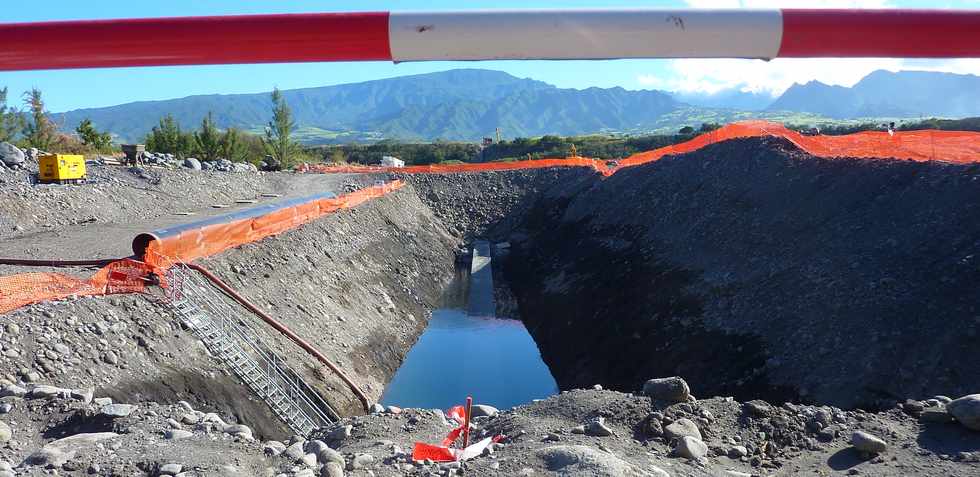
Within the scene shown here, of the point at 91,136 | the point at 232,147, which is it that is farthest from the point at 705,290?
the point at 91,136

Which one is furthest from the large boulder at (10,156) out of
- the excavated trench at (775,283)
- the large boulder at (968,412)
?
the large boulder at (968,412)

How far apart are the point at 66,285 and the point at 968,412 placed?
1281cm

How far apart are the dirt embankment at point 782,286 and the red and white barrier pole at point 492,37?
1061cm

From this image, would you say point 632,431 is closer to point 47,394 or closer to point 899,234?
point 47,394

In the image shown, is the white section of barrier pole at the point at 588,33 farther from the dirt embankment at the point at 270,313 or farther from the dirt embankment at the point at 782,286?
the dirt embankment at the point at 782,286

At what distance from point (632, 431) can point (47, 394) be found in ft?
20.9

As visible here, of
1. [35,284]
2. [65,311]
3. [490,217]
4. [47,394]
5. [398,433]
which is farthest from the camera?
[490,217]

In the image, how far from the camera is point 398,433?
7184mm

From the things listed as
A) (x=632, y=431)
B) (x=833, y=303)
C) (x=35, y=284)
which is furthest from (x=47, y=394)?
(x=833, y=303)

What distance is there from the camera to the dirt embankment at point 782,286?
1184cm

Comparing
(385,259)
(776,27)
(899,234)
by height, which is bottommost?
(385,259)

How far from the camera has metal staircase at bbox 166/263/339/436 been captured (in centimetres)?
1245

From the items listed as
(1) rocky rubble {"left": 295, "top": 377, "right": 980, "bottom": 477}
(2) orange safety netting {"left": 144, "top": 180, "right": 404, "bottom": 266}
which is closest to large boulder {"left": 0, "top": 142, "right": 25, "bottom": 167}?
(2) orange safety netting {"left": 144, "top": 180, "right": 404, "bottom": 266}

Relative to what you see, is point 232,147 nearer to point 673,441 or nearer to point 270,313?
point 270,313
